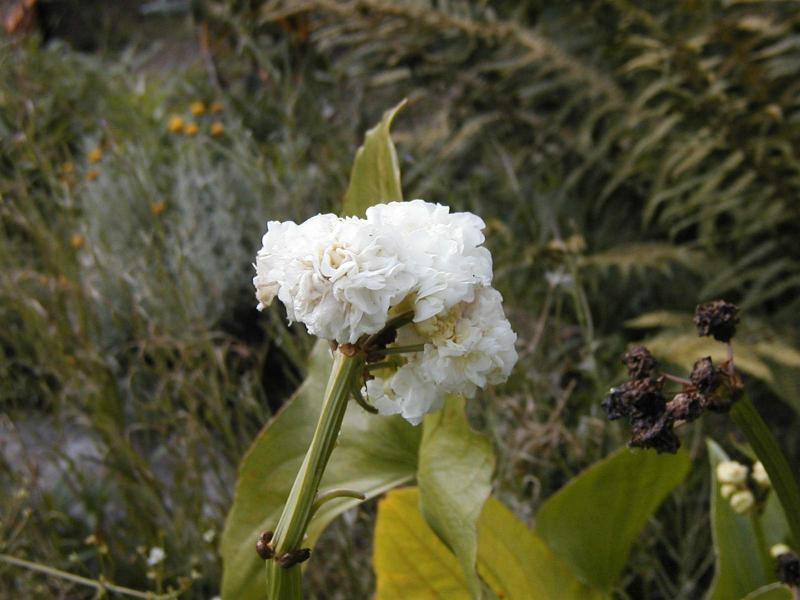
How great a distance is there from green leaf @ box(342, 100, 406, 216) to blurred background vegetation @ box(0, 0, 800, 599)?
0.54 meters

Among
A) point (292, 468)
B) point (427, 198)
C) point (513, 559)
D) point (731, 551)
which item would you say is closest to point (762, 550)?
point (731, 551)

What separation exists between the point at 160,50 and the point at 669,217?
244 centimetres

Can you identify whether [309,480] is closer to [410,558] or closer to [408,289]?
[408,289]

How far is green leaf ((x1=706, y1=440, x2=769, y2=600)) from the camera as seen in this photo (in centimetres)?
75

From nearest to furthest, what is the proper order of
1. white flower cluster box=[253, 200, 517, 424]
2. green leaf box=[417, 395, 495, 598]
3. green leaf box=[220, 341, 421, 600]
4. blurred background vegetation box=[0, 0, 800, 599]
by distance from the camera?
1. white flower cluster box=[253, 200, 517, 424]
2. green leaf box=[417, 395, 495, 598]
3. green leaf box=[220, 341, 421, 600]
4. blurred background vegetation box=[0, 0, 800, 599]

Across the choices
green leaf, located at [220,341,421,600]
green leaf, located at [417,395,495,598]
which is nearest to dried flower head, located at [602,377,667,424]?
green leaf, located at [417,395,495,598]

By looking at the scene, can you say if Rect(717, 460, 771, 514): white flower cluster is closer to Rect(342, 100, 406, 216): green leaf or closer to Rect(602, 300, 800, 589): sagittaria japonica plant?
Rect(602, 300, 800, 589): sagittaria japonica plant

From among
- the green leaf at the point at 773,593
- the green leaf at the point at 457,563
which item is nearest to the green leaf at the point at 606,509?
the green leaf at the point at 457,563

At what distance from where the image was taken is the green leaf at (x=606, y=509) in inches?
29.6

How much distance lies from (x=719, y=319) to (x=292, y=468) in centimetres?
36

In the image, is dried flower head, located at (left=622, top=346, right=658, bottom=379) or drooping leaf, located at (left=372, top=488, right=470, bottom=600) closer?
dried flower head, located at (left=622, top=346, right=658, bottom=379)

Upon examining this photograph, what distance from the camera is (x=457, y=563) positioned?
0.79 metres

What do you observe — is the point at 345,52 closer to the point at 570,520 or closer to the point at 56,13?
the point at 56,13

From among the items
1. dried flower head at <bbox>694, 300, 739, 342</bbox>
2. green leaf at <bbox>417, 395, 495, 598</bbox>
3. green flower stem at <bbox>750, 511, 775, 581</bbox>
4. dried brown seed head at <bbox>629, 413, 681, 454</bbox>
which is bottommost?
green flower stem at <bbox>750, 511, 775, 581</bbox>
